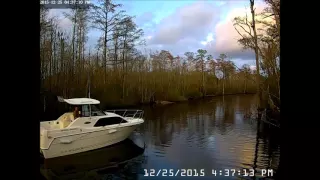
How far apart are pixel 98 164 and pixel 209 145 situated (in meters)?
2.96

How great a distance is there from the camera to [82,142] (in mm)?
7859

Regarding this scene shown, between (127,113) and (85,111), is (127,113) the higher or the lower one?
the lower one

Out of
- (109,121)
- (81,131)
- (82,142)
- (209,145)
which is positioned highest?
(109,121)

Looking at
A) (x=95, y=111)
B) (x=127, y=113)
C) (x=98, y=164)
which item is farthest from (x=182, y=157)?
(x=127, y=113)

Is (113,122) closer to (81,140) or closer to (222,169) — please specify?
(81,140)

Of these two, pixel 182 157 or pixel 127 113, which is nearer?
pixel 182 157

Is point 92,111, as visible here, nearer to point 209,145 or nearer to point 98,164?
point 98,164

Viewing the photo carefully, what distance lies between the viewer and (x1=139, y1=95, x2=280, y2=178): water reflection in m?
6.59

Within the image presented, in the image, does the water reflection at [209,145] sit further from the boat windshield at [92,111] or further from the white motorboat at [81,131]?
the boat windshield at [92,111]
